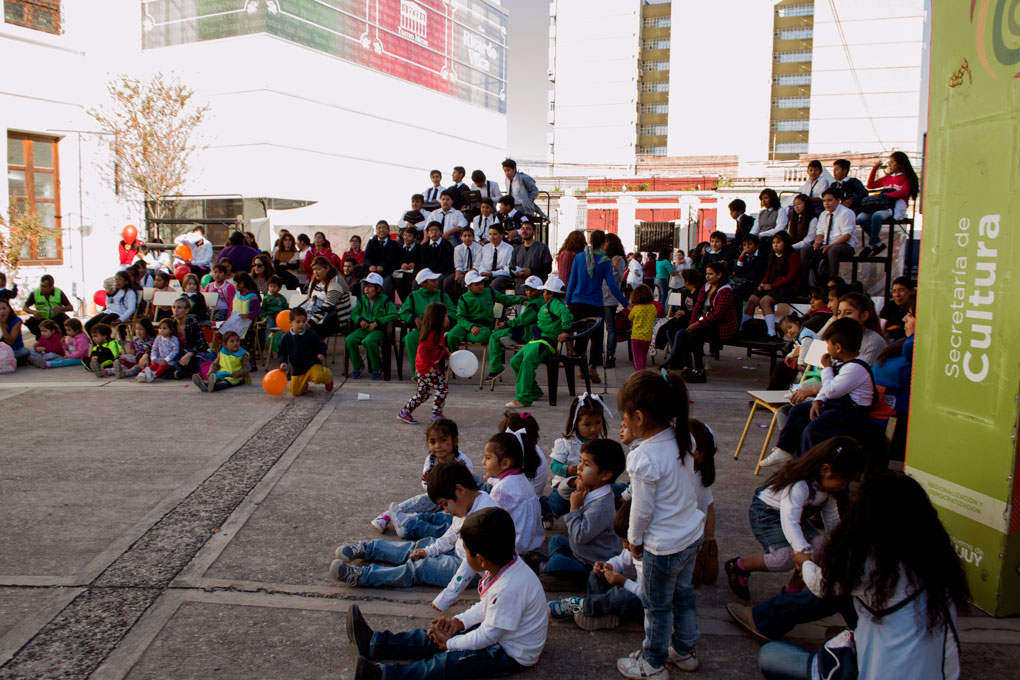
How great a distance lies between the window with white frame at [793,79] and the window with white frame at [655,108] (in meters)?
9.89

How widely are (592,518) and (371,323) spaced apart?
20.0 feet

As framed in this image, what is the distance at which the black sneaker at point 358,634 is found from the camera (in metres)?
3.21

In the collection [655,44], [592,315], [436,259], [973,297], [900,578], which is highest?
[655,44]

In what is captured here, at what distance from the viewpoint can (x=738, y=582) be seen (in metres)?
3.91

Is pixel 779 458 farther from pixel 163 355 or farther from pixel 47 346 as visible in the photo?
pixel 47 346

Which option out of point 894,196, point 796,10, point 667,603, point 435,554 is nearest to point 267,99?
point 894,196

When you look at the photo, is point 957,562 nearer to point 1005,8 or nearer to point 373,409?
point 1005,8

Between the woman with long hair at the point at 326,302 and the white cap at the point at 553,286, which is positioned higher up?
the white cap at the point at 553,286

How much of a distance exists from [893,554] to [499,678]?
1622 millimetres

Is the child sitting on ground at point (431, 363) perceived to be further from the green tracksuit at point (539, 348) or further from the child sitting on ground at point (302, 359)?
the child sitting on ground at point (302, 359)

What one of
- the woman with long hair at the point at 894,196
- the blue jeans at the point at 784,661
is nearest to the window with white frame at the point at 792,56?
the woman with long hair at the point at 894,196

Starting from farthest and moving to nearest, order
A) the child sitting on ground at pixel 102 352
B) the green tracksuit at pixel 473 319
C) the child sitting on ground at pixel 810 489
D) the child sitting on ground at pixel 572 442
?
1. the child sitting on ground at pixel 102 352
2. the green tracksuit at pixel 473 319
3. the child sitting on ground at pixel 572 442
4. the child sitting on ground at pixel 810 489

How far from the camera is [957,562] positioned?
2.57m

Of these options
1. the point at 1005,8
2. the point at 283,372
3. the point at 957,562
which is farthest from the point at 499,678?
the point at 283,372
